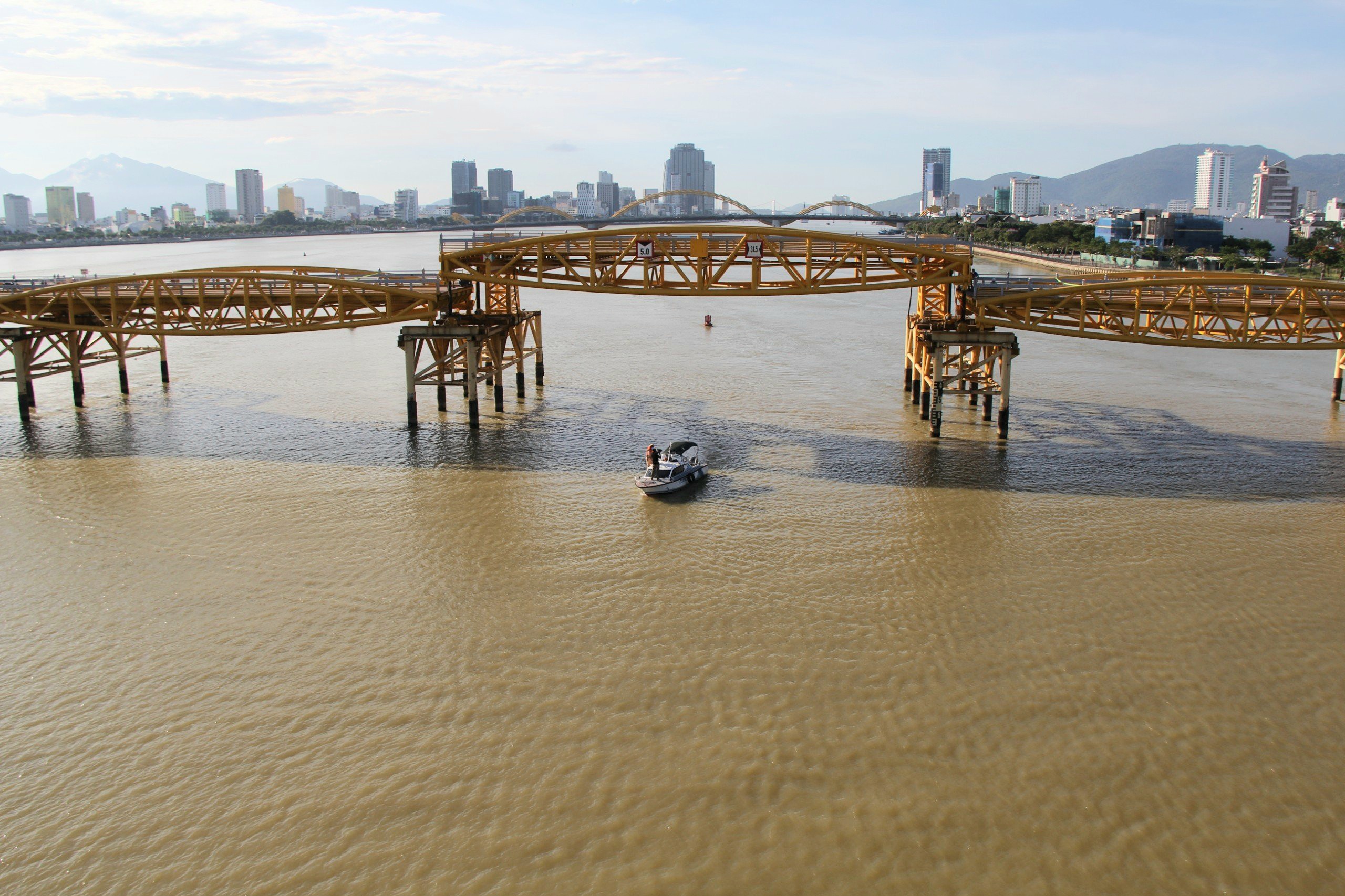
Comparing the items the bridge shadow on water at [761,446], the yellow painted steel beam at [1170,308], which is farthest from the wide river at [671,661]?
the yellow painted steel beam at [1170,308]

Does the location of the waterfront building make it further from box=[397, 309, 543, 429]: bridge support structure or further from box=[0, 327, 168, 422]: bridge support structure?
box=[0, 327, 168, 422]: bridge support structure

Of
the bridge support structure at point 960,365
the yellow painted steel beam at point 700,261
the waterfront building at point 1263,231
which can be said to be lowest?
the bridge support structure at point 960,365

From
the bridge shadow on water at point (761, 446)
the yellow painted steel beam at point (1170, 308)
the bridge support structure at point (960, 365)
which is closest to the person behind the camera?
the bridge shadow on water at point (761, 446)

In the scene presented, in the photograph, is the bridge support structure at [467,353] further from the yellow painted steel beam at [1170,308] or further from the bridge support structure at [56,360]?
the yellow painted steel beam at [1170,308]

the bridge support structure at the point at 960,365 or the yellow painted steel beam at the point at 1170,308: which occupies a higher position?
the yellow painted steel beam at the point at 1170,308

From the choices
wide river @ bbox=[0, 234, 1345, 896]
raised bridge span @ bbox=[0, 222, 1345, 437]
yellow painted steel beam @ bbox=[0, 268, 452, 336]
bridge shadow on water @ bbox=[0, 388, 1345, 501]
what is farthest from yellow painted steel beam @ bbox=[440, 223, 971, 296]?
wide river @ bbox=[0, 234, 1345, 896]

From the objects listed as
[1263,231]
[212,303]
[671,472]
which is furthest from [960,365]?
[1263,231]

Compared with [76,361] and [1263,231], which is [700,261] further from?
[1263,231]
